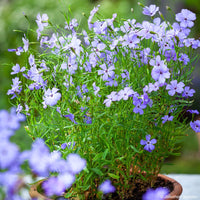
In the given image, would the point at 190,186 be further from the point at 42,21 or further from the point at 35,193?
the point at 42,21

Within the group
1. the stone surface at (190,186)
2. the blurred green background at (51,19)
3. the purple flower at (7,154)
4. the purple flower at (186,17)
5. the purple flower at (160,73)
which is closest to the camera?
the purple flower at (7,154)

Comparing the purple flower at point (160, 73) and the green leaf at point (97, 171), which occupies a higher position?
the purple flower at point (160, 73)

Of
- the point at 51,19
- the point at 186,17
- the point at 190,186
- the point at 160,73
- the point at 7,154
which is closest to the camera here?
the point at 7,154

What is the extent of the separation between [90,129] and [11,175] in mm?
501

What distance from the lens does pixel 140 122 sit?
79 centimetres

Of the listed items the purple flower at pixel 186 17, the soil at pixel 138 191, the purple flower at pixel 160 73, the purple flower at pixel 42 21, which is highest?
the purple flower at pixel 42 21

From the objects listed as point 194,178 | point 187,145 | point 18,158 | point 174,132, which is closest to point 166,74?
point 174,132

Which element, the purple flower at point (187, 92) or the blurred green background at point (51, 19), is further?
the blurred green background at point (51, 19)

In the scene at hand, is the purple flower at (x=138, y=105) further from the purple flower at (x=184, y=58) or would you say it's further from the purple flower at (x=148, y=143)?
the purple flower at (x=184, y=58)

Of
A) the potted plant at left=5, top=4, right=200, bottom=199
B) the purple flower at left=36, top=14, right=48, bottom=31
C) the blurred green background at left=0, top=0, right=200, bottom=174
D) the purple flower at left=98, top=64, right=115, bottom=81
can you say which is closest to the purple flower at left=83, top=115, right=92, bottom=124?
the potted plant at left=5, top=4, right=200, bottom=199

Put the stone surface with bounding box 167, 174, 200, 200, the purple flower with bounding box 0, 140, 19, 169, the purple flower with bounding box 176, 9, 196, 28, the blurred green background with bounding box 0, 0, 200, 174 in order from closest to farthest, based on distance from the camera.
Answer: the purple flower with bounding box 0, 140, 19, 169 < the purple flower with bounding box 176, 9, 196, 28 < the stone surface with bounding box 167, 174, 200, 200 < the blurred green background with bounding box 0, 0, 200, 174

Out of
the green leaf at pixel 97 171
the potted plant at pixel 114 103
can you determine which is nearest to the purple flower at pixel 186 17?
the potted plant at pixel 114 103

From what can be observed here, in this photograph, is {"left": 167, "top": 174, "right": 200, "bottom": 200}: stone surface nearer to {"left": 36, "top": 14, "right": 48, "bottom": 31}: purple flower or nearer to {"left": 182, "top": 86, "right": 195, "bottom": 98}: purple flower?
{"left": 182, "top": 86, "right": 195, "bottom": 98}: purple flower

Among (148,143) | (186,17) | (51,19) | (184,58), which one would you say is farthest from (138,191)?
(51,19)
